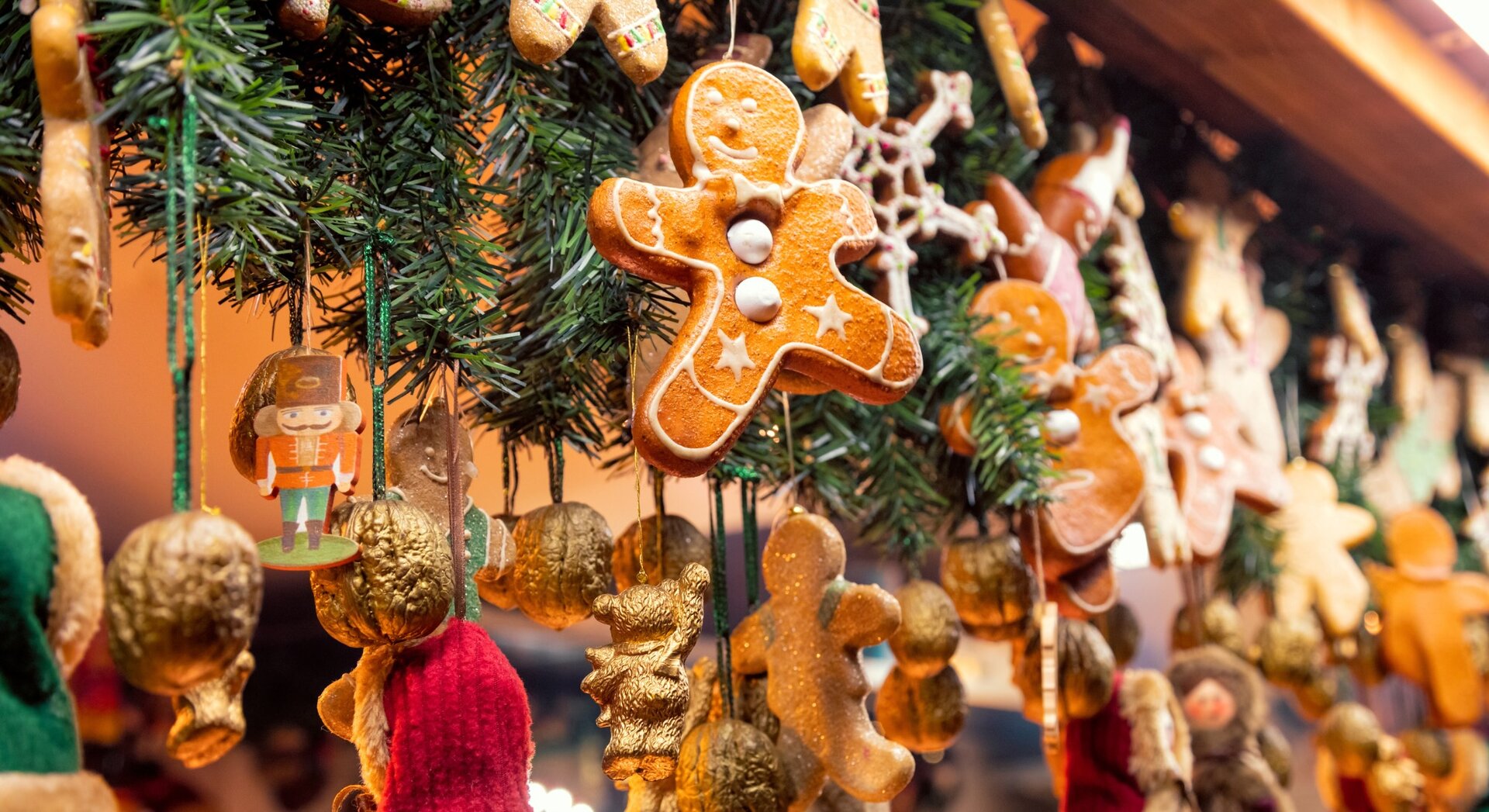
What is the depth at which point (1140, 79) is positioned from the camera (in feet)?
4.95

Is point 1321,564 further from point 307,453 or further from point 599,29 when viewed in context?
point 307,453

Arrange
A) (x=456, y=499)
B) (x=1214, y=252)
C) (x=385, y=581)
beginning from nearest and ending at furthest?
(x=385, y=581)
(x=456, y=499)
(x=1214, y=252)

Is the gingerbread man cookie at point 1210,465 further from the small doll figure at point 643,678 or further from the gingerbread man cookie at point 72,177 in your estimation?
the gingerbread man cookie at point 72,177

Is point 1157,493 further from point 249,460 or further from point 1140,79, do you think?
point 249,460

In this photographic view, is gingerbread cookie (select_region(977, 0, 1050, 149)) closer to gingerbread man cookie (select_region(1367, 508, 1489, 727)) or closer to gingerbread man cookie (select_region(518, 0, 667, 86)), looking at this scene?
gingerbread man cookie (select_region(518, 0, 667, 86))

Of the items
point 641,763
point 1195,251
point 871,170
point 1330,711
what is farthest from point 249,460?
point 1330,711

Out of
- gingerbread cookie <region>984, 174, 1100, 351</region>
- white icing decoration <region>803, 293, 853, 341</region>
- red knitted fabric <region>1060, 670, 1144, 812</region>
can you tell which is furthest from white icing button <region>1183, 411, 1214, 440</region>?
white icing decoration <region>803, 293, 853, 341</region>

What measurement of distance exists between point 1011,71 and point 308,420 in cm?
75

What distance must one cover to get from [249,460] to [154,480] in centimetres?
37

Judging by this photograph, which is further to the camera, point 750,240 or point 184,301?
point 750,240

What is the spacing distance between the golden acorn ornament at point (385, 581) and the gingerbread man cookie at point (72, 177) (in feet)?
0.51

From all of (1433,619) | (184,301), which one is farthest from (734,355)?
(1433,619)

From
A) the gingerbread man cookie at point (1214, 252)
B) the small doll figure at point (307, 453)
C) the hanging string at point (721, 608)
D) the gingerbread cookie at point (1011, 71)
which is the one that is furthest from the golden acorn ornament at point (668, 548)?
the gingerbread man cookie at point (1214, 252)

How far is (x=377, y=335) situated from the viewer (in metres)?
0.75
